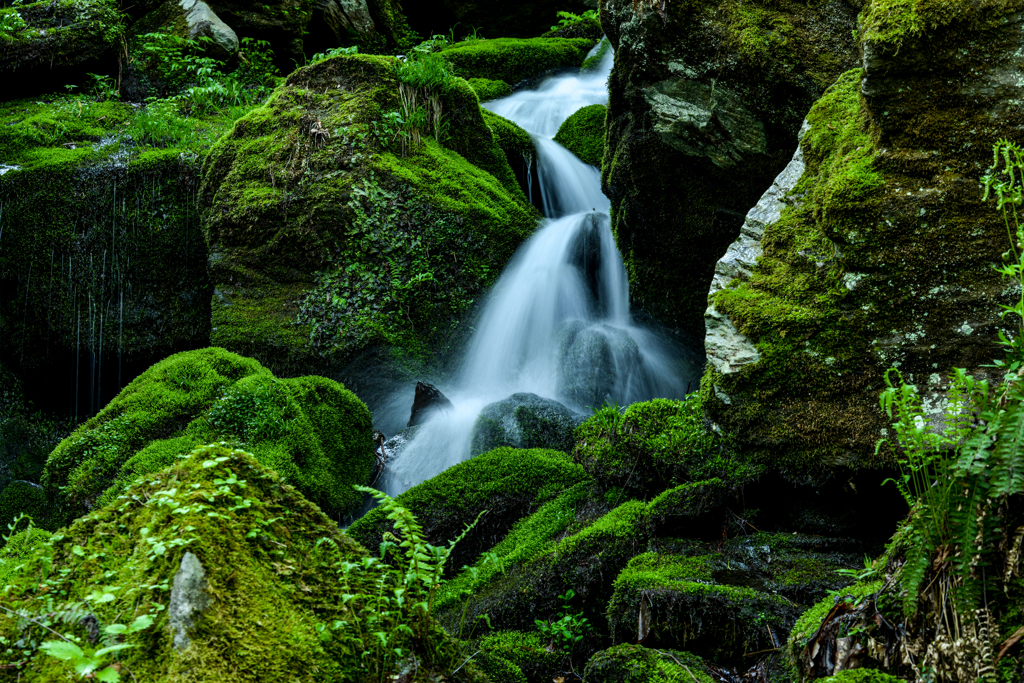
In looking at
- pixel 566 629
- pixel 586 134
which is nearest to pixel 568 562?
pixel 566 629

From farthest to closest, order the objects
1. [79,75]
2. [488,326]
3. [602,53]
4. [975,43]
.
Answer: [602,53], [79,75], [488,326], [975,43]

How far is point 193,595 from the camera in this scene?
78.7 inches

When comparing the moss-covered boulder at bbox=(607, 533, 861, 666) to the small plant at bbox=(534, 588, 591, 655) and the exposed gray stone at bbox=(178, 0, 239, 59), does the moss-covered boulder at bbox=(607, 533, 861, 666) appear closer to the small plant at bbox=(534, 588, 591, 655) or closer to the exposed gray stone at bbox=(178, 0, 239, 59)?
the small plant at bbox=(534, 588, 591, 655)

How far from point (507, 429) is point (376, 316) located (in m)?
2.45

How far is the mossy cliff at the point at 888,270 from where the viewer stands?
12.8 ft

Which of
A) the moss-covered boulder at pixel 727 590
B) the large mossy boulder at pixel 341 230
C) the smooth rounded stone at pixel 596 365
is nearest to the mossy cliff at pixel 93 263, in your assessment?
the large mossy boulder at pixel 341 230

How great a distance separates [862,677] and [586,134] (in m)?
10.8

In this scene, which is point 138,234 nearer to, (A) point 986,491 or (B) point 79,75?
(B) point 79,75

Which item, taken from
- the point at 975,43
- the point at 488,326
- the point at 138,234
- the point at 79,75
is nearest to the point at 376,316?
the point at 488,326

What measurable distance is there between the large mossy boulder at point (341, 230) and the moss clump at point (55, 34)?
13.3ft

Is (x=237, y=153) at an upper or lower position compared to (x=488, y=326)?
upper

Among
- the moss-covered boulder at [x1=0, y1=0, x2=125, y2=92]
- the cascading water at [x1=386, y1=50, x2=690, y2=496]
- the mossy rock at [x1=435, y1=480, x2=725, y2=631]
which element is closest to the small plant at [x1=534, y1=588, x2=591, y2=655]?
the mossy rock at [x1=435, y1=480, x2=725, y2=631]

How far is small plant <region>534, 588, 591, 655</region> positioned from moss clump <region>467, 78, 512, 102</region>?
1189cm

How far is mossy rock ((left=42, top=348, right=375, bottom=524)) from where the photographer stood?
5824mm
